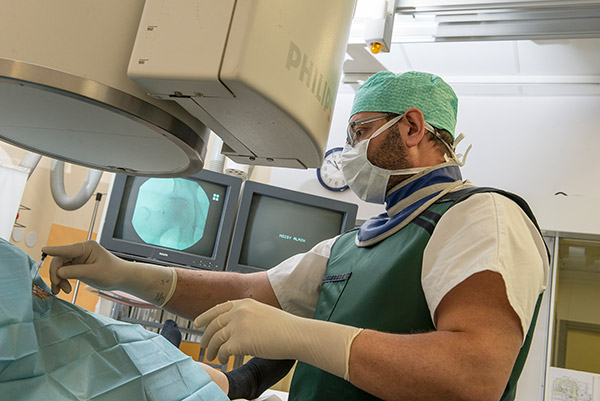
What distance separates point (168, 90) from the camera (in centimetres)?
69

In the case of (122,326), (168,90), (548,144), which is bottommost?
(122,326)

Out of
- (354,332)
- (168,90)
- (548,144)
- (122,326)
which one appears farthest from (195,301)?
(548,144)

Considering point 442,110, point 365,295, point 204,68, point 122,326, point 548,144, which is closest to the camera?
point 204,68

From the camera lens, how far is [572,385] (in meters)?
3.33

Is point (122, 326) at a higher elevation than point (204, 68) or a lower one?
lower

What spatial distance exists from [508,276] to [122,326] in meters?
0.78

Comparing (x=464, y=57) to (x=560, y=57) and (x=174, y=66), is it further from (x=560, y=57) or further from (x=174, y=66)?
(x=174, y=66)

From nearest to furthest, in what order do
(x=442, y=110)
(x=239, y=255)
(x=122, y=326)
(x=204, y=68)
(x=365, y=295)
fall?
(x=204, y=68) → (x=122, y=326) → (x=365, y=295) → (x=442, y=110) → (x=239, y=255)

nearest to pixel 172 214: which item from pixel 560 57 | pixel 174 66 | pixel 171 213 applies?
pixel 171 213

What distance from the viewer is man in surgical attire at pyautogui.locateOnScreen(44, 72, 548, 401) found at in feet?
3.26

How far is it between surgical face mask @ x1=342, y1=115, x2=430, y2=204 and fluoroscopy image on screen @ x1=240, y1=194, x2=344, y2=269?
1707 mm

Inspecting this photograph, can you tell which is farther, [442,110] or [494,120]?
[494,120]

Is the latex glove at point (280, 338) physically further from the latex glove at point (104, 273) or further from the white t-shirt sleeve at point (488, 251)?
the latex glove at point (104, 273)

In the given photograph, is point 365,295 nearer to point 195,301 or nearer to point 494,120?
point 195,301
